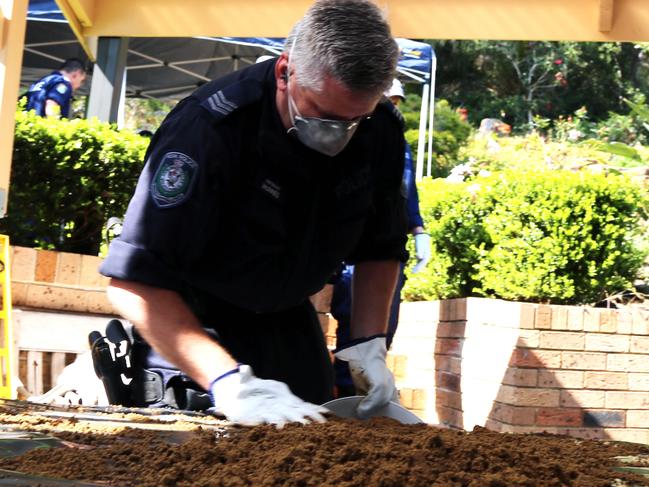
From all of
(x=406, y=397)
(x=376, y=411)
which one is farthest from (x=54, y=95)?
(x=376, y=411)

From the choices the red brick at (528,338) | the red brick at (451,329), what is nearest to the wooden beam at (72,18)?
the red brick at (451,329)

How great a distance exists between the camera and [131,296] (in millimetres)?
2406

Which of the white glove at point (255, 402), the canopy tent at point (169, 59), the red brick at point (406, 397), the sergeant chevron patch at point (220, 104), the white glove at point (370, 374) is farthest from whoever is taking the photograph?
the canopy tent at point (169, 59)

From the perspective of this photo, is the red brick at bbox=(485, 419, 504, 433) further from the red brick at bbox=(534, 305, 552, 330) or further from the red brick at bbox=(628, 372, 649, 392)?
the red brick at bbox=(628, 372, 649, 392)

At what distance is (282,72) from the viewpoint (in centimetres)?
253

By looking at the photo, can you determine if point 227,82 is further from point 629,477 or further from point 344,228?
point 629,477

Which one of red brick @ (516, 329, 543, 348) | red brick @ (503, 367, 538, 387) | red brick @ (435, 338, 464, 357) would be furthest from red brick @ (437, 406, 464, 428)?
red brick @ (516, 329, 543, 348)

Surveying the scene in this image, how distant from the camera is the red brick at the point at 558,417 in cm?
526

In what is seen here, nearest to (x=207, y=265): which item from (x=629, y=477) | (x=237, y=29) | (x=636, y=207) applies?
(x=629, y=477)

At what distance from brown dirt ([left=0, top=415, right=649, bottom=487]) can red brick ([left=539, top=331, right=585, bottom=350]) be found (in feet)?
11.1

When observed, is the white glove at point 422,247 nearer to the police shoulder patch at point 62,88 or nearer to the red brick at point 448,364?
the red brick at point 448,364

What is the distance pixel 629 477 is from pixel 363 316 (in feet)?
4.50

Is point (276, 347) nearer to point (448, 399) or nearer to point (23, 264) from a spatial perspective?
point (23, 264)

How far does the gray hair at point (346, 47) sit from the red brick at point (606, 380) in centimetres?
345
